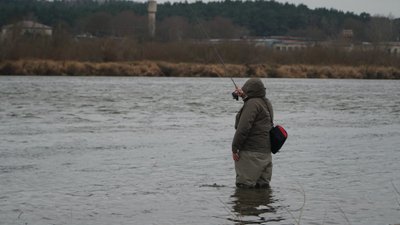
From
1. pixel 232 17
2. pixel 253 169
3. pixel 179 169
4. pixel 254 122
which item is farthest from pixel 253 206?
pixel 232 17

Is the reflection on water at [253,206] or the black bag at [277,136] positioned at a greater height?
the black bag at [277,136]

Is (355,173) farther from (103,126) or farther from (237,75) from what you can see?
(237,75)

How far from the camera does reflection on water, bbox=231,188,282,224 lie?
352 inches

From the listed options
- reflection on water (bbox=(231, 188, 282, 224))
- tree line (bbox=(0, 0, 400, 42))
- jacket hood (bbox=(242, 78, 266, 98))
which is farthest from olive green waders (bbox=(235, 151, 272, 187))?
tree line (bbox=(0, 0, 400, 42))

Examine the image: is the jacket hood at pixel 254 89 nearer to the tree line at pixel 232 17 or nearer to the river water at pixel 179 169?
the river water at pixel 179 169

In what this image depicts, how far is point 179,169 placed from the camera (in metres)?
13.0

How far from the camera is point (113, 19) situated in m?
127

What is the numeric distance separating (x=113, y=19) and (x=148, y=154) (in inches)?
4482

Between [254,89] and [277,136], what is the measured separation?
657mm

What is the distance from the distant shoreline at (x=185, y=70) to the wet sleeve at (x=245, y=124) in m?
39.5

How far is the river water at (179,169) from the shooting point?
936 centimetres

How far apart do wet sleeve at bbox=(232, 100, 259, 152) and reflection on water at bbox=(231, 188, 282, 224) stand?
0.69 metres

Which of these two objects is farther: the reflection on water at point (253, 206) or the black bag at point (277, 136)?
the black bag at point (277, 136)

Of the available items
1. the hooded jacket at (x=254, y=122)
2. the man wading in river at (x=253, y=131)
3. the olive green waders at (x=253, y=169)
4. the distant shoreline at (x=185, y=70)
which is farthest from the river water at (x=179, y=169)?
the distant shoreline at (x=185, y=70)
